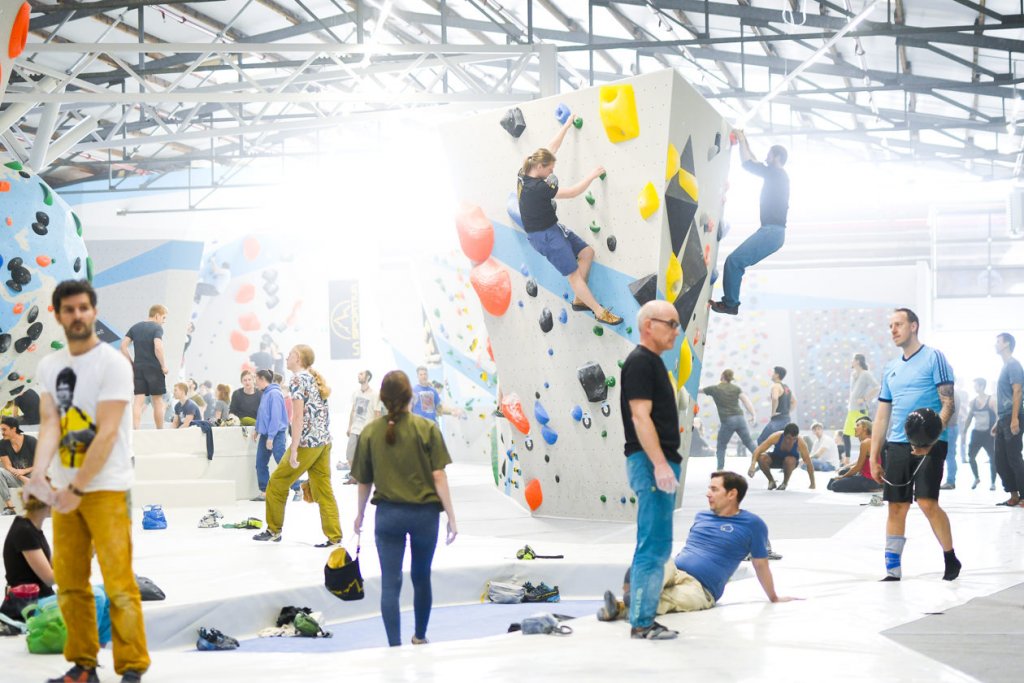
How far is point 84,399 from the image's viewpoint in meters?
3.83

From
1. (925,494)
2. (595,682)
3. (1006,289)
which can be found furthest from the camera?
(1006,289)

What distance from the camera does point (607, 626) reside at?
5184 millimetres

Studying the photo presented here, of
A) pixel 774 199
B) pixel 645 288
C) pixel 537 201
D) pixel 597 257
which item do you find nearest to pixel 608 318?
pixel 645 288

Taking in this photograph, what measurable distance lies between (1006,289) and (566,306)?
18.0 meters

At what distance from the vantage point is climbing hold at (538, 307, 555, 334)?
942 cm

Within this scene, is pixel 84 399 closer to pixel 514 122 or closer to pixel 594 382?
pixel 594 382

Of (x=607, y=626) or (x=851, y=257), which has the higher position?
(x=851, y=257)

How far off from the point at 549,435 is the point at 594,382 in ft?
2.59

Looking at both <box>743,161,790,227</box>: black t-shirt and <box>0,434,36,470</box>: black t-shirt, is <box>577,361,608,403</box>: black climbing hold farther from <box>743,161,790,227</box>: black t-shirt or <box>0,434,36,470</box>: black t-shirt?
<box>0,434,36,470</box>: black t-shirt

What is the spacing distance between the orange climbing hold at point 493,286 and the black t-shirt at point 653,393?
204 inches

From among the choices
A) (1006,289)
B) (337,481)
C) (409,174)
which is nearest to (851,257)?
(1006,289)

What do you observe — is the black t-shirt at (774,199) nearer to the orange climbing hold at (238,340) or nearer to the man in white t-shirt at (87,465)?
the man in white t-shirt at (87,465)

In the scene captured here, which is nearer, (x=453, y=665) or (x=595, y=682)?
(x=595, y=682)

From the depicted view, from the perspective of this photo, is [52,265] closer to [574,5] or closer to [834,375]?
[574,5]
